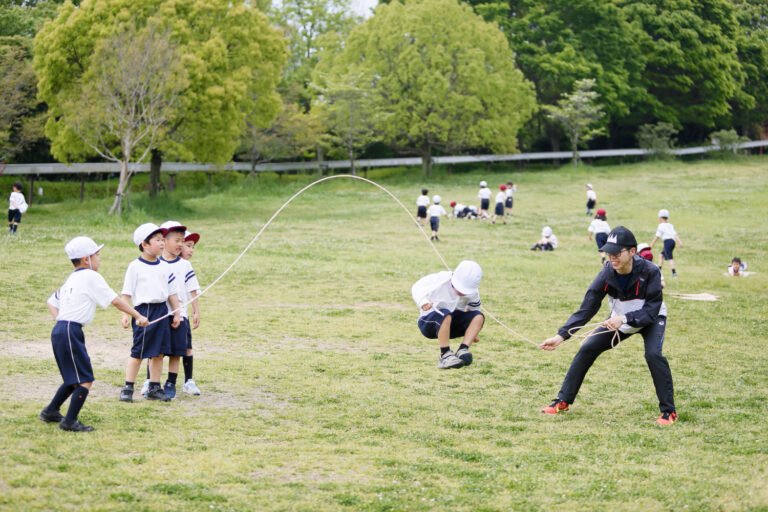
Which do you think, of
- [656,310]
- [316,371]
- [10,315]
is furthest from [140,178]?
[656,310]

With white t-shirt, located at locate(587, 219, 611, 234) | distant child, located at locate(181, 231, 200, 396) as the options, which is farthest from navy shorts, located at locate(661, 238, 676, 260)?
distant child, located at locate(181, 231, 200, 396)

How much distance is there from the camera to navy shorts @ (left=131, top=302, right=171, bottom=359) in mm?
8750

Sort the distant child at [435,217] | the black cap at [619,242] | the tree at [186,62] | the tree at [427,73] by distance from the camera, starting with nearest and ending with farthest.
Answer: the black cap at [619,242] < the distant child at [435,217] < the tree at [186,62] < the tree at [427,73]

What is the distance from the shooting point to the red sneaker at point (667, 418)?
8422 millimetres

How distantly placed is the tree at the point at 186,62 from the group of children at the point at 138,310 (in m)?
22.8

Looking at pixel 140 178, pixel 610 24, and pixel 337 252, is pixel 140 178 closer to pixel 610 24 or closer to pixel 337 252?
pixel 337 252

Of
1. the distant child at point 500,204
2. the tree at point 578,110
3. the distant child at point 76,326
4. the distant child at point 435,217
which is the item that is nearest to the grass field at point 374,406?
the distant child at point 76,326

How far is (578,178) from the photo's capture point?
158ft

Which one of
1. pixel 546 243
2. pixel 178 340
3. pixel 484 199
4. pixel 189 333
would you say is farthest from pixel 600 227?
pixel 178 340

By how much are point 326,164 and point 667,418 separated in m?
43.6

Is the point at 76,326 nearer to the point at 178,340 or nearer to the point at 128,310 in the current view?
the point at 128,310

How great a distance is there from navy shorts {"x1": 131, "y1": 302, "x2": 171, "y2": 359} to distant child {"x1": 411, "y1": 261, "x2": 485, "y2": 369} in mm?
2824

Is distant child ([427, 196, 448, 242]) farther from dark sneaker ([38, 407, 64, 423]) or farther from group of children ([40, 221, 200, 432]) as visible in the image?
dark sneaker ([38, 407, 64, 423])

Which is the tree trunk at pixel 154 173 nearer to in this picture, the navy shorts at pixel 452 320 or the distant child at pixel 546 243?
the distant child at pixel 546 243
